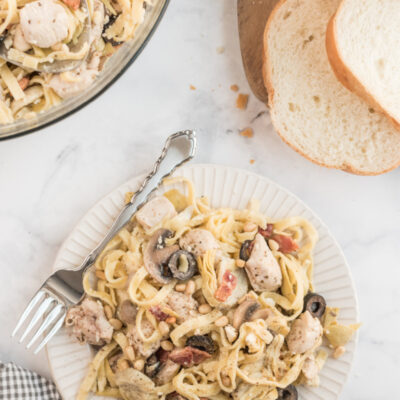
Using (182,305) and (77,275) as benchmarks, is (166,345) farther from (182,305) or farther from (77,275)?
(77,275)

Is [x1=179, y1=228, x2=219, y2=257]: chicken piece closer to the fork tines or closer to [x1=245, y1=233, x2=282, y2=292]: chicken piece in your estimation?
[x1=245, y1=233, x2=282, y2=292]: chicken piece

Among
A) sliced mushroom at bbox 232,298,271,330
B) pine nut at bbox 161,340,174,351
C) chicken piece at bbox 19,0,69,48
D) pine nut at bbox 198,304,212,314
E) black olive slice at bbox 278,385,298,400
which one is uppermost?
chicken piece at bbox 19,0,69,48

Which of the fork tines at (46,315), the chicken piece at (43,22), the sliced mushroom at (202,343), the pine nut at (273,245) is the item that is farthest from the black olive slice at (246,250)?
the chicken piece at (43,22)

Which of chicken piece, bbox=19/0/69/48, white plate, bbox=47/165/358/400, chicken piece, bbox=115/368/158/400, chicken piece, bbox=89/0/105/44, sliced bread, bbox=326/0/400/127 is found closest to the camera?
chicken piece, bbox=19/0/69/48

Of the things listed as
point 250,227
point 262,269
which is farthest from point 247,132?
point 262,269

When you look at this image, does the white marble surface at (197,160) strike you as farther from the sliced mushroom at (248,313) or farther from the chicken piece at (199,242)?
the sliced mushroom at (248,313)

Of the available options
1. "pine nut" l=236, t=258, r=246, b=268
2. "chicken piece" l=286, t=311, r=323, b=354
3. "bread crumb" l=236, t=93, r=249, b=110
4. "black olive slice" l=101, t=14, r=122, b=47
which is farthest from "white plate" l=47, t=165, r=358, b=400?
"black olive slice" l=101, t=14, r=122, b=47
